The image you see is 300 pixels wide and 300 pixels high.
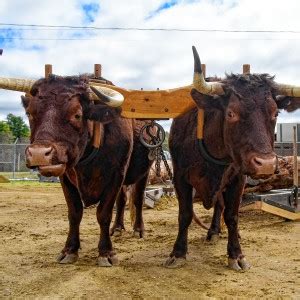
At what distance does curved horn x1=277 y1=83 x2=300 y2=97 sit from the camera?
477cm

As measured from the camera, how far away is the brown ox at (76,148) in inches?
167

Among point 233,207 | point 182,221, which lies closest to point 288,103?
point 233,207

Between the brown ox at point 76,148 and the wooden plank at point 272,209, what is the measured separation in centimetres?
299

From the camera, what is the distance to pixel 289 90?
4.80 meters

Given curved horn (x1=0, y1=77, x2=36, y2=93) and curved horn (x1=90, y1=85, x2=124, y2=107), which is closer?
curved horn (x1=90, y1=85, x2=124, y2=107)

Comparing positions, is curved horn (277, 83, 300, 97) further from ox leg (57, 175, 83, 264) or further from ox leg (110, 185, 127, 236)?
ox leg (110, 185, 127, 236)

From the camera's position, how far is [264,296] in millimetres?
4148

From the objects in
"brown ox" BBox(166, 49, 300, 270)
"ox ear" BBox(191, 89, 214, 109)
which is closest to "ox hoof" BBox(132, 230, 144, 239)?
"brown ox" BBox(166, 49, 300, 270)

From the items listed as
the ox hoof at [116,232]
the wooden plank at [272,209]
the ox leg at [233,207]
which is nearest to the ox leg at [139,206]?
the ox hoof at [116,232]

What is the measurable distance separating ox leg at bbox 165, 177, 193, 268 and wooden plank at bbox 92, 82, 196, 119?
79 centimetres

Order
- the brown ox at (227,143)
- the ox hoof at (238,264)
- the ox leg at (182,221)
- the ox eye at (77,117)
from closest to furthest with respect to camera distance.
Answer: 1. the brown ox at (227,143)
2. the ox eye at (77,117)
3. the ox hoof at (238,264)
4. the ox leg at (182,221)

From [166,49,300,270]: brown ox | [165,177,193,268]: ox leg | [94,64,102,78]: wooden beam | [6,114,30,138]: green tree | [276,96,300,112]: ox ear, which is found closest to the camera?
[166,49,300,270]: brown ox

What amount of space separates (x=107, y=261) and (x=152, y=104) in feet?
6.22

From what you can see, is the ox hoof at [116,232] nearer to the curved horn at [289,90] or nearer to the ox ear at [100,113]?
the ox ear at [100,113]
